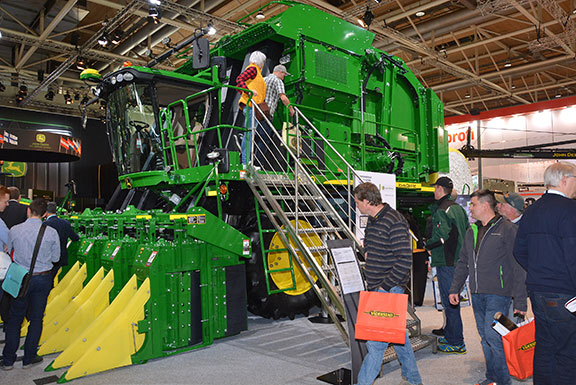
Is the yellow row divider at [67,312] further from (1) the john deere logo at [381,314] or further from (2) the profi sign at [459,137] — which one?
(2) the profi sign at [459,137]

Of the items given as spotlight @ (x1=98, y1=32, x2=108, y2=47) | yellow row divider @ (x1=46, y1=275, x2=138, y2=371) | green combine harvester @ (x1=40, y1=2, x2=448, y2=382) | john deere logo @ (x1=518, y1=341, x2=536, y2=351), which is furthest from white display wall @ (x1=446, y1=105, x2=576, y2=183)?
yellow row divider @ (x1=46, y1=275, x2=138, y2=371)

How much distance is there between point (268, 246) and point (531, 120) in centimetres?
1817

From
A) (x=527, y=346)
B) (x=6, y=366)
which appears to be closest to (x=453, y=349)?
(x=527, y=346)

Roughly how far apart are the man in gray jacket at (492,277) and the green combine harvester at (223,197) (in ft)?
3.97

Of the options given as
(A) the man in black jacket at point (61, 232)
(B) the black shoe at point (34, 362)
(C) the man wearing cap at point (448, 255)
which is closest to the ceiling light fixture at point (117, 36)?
(A) the man in black jacket at point (61, 232)

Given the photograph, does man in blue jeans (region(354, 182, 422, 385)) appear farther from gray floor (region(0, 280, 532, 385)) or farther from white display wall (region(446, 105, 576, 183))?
white display wall (region(446, 105, 576, 183))

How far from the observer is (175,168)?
6.07m

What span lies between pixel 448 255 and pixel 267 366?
90.7 inches

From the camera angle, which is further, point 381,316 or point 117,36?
point 117,36

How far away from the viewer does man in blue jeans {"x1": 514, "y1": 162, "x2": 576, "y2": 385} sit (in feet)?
9.75

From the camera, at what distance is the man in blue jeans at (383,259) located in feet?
11.9

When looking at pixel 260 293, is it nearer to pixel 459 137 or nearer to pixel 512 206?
pixel 512 206

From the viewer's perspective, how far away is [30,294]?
4805 mm

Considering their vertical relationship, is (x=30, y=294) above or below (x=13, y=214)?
below
